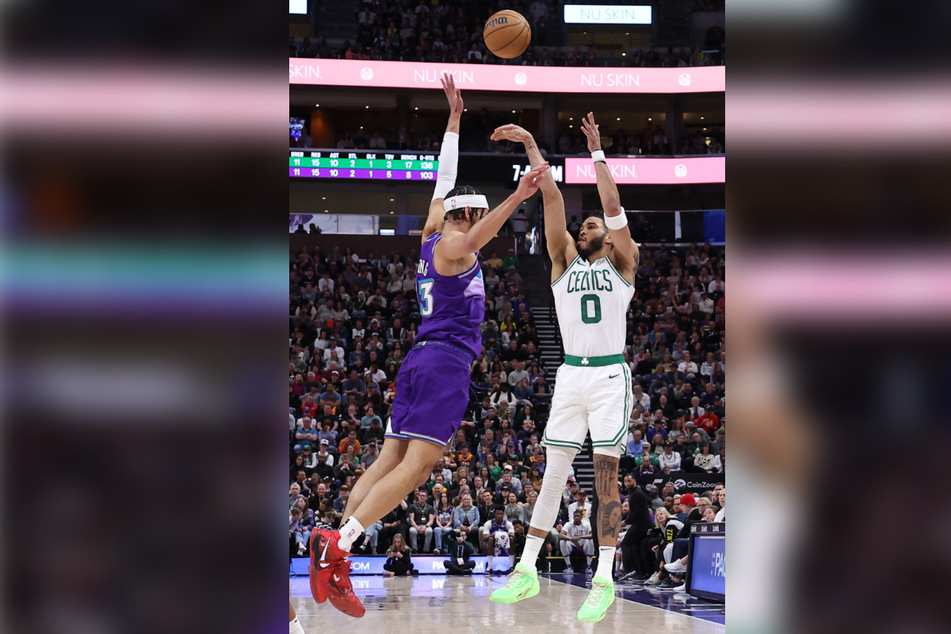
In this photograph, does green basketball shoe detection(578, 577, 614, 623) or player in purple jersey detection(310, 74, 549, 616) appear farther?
green basketball shoe detection(578, 577, 614, 623)

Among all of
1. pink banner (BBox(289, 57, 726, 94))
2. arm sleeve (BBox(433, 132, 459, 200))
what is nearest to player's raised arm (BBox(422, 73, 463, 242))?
arm sleeve (BBox(433, 132, 459, 200))

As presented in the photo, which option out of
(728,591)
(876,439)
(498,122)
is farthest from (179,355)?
(498,122)

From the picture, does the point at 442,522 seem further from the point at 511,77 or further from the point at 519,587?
the point at 511,77

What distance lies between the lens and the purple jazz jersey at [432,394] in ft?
17.7

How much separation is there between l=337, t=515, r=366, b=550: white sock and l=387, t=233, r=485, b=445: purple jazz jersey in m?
0.63

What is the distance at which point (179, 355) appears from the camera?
1.26 metres

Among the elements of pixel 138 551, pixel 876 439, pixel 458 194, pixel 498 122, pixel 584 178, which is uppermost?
pixel 498 122

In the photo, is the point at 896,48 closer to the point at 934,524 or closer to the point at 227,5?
the point at 934,524

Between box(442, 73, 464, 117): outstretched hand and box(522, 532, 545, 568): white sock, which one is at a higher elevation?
box(442, 73, 464, 117): outstretched hand

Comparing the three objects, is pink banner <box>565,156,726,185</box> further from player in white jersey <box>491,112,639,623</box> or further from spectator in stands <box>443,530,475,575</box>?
player in white jersey <box>491,112,639,623</box>

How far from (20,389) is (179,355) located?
0.66 feet

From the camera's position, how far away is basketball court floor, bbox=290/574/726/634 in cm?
604

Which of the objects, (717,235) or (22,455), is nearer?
(22,455)

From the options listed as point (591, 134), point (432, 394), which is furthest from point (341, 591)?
point (591, 134)
